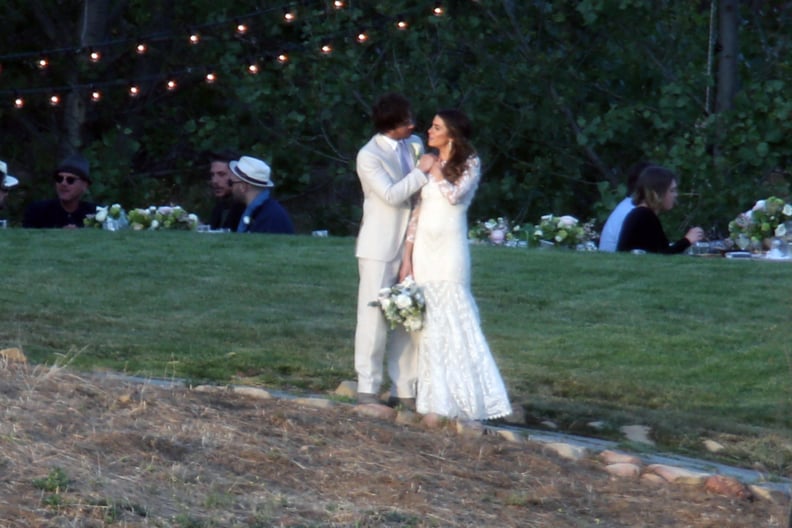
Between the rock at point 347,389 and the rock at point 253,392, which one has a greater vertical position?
the rock at point 253,392

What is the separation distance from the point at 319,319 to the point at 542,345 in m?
1.63

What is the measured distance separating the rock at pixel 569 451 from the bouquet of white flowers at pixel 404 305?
1050 mm

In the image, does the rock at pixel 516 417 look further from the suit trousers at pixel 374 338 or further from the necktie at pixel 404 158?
the necktie at pixel 404 158

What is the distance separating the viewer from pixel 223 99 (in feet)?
81.4

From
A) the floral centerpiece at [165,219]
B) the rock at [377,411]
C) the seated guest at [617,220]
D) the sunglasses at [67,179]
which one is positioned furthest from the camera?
the floral centerpiece at [165,219]

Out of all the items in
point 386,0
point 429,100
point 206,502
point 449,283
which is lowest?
point 206,502

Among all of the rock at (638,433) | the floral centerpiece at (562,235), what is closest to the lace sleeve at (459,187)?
the rock at (638,433)

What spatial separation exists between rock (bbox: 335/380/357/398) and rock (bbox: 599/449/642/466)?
1.64m

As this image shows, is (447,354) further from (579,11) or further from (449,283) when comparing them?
(579,11)


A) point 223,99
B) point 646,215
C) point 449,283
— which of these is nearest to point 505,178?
point 223,99

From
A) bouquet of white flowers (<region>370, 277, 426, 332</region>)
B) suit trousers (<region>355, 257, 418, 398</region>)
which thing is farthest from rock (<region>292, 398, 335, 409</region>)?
bouquet of white flowers (<region>370, 277, 426, 332</region>)

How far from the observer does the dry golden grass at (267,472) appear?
5473 millimetres

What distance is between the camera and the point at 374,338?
27.7 ft

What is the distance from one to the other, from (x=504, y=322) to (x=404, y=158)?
2.56 meters
